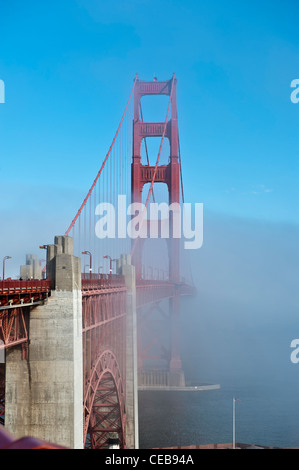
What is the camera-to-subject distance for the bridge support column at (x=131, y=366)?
31062mm

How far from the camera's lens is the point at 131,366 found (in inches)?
1249

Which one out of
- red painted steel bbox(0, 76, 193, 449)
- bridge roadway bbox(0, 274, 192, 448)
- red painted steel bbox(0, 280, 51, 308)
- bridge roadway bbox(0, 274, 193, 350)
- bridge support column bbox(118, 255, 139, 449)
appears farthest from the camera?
bridge support column bbox(118, 255, 139, 449)

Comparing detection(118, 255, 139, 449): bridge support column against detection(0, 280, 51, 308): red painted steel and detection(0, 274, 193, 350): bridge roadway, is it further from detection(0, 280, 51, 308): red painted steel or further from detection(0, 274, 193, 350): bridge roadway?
detection(0, 280, 51, 308): red painted steel

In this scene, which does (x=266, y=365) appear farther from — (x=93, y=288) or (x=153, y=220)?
(x=93, y=288)

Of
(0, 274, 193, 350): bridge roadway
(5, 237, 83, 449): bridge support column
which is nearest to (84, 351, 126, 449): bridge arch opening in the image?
(0, 274, 193, 350): bridge roadway

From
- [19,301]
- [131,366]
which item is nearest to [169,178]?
[131,366]

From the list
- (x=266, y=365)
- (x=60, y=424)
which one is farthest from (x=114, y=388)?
(x=266, y=365)

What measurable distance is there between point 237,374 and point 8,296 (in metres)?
63.2

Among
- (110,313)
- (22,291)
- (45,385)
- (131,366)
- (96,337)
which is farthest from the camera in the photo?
(131,366)

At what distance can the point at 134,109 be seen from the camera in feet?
205

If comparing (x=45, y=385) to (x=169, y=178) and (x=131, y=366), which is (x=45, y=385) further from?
(x=169, y=178)

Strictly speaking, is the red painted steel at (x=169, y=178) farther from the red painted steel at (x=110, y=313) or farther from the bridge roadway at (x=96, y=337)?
the bridge roadway at (x=96, y=337)

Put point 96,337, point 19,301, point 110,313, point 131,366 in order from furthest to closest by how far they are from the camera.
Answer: point 131,366 < point 110,313 < point 96,337 < point 19,301

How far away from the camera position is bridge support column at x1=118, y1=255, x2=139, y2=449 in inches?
1223
